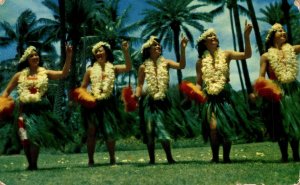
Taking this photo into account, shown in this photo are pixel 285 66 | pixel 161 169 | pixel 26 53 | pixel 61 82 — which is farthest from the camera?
pixel 61 82

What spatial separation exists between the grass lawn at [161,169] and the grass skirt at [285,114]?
295 millimetres

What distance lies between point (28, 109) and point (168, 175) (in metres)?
1.82

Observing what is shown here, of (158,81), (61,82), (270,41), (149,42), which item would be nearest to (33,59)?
(61,82)

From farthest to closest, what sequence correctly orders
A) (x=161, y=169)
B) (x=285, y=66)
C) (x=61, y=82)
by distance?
(x=61, y=82) → (x=285, y=66) → (x=161, y=169)

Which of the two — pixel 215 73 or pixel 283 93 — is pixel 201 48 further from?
pixel 283 93

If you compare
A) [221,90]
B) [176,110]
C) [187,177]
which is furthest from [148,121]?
[187,177]

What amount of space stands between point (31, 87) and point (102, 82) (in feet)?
2.40

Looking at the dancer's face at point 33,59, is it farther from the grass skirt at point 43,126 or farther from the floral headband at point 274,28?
the floral headband at point 274,28

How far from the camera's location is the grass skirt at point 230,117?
19.9 ft

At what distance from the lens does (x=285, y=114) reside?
5926mm

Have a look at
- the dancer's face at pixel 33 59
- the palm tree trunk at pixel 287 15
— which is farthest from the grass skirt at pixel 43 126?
the palm tree trunk at pixel 287 15

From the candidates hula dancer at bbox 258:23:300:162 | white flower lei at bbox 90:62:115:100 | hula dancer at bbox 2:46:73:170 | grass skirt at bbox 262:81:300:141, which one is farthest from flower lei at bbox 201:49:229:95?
hula dancer at bbox 2:46:73:170

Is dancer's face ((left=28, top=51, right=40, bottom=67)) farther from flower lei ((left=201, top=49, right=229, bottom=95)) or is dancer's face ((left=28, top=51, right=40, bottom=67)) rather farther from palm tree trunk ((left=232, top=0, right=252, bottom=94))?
palm tree trunk ((left=232, top=0, right=252, bottom=94))

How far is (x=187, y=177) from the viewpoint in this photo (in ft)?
17.0
